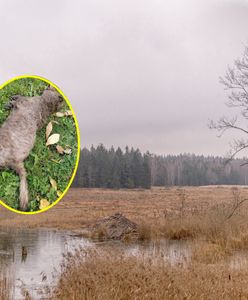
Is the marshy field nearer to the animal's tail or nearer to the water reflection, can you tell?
the water reflection

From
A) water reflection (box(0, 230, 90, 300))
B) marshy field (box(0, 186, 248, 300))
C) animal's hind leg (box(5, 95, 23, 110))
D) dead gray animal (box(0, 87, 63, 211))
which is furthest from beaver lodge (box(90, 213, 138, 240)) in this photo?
animal's hind leg (box(5, 95, 23, 110))

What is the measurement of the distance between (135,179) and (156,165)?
51491 mm

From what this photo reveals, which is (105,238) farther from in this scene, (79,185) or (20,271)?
(79,185)

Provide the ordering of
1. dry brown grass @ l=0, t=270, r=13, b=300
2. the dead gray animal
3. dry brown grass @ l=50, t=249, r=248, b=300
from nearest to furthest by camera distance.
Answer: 1. the dead gray animal
2. dry brown grass @ l=50, t=249, r=248, b=300
3. dry brown grass @ l=0, t=270, r=13, b=300

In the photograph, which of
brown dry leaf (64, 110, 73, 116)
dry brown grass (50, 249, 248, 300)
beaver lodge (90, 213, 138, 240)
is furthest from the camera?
beaver lodge (90, 213, 138, 240)

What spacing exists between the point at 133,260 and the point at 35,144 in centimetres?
567

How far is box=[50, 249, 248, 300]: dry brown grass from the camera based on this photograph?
637cm

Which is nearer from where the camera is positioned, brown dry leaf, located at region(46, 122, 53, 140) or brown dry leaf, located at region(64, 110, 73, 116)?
brown dry leaf, located at region(46, 122, 53, 140)

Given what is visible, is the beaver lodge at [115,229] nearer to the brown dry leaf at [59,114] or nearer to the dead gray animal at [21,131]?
the brown dry leaf at [59,114]

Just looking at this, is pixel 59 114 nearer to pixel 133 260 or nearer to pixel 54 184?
pixel 54 184

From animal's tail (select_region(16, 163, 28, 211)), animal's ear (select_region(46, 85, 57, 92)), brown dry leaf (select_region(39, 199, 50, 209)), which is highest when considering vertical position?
animal's ear (select_region(46, 85, 57, 92))

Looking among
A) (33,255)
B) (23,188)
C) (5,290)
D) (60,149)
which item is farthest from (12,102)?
(33,255)

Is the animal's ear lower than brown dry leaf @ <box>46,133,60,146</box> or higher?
higher

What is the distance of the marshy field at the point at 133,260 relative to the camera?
22.1 ft
